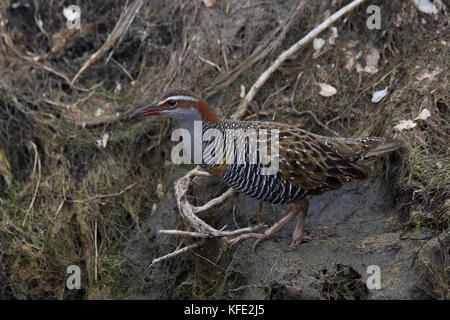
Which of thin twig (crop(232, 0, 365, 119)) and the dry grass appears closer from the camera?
the dry grass

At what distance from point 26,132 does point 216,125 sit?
9.63ft

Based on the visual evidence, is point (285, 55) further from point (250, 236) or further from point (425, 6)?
point (250, 236)

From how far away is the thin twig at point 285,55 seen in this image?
570cm

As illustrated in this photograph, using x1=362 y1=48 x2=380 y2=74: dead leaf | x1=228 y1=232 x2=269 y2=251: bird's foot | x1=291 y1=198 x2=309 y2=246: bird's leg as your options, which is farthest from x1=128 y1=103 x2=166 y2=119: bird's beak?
x1=362 y1=48 x2=380 y2=74: dead leaf

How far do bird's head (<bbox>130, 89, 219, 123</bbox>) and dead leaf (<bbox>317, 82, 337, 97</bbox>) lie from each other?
1630 mm

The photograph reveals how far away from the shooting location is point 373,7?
5688 mm

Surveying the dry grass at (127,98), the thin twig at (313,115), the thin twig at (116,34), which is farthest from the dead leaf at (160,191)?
the thin twig at (116,34)

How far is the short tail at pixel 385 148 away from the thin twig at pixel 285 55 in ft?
5.45

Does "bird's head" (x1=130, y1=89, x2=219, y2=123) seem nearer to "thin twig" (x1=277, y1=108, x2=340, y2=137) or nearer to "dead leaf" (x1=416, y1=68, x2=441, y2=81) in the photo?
"thin twig" (x1=277, y1=108, x2=340, y2=137)

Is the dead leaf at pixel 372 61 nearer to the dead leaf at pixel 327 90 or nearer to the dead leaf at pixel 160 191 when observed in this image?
the dead leaf at pixel 327 90

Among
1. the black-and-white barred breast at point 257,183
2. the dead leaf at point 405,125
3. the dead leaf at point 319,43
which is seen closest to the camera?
the black-and-white barred breast at point 257,183

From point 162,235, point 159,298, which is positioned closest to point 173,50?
point 162,235

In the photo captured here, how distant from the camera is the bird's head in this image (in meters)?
4.38
